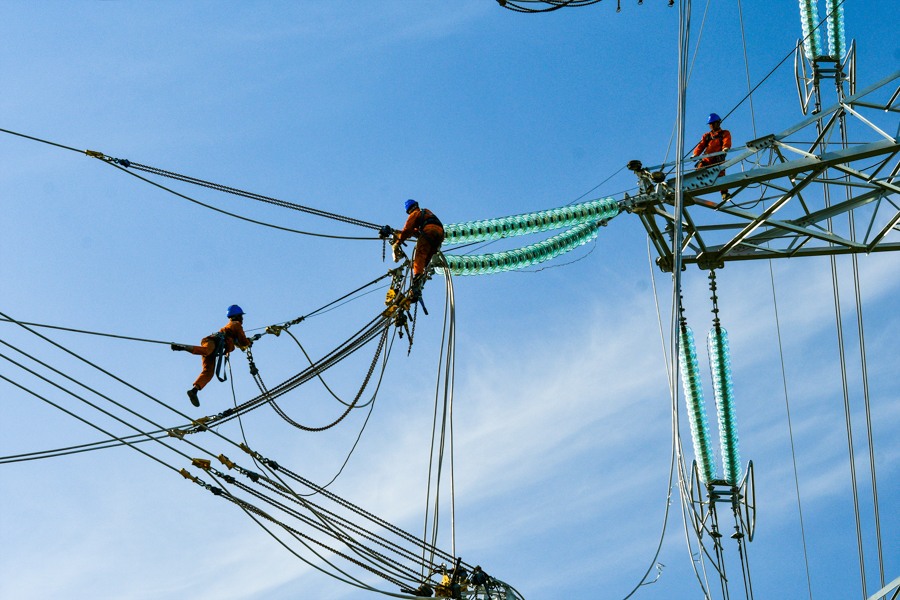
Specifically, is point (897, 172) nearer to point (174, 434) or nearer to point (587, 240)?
point (587, 240)

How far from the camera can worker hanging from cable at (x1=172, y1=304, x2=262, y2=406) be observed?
15.4 metres

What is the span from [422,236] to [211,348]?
3.36 metres

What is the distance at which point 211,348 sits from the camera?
50.9 feet

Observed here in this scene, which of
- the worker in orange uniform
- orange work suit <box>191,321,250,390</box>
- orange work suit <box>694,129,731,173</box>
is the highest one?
orange work suit <box>694,129,731,173</box>

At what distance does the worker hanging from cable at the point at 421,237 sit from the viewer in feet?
52.1

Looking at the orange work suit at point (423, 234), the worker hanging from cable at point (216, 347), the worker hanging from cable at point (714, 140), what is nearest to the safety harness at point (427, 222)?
the orange work suit at point (423, 234)

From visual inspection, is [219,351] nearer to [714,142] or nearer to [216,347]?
[216,347]

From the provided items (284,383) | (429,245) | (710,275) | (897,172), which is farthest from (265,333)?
(897,172)

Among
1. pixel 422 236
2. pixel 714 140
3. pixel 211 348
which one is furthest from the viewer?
pixel 714 140

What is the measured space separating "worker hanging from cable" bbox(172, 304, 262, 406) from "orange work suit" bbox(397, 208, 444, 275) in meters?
2.54

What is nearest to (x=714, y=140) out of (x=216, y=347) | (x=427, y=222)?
(x=427, y=222)

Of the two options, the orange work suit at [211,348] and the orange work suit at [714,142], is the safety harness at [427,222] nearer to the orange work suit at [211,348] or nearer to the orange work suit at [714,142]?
the orange work suit at [211,348]

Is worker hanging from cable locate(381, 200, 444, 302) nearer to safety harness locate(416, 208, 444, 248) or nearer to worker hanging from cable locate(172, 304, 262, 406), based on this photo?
safety harness locate(416, 208, 444, 248)

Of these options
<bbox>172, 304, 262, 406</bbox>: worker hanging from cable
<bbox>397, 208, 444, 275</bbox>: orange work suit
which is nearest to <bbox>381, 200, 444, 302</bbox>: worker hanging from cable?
<bbox>397, 208, 444, 275</bbox>: orange work suit
